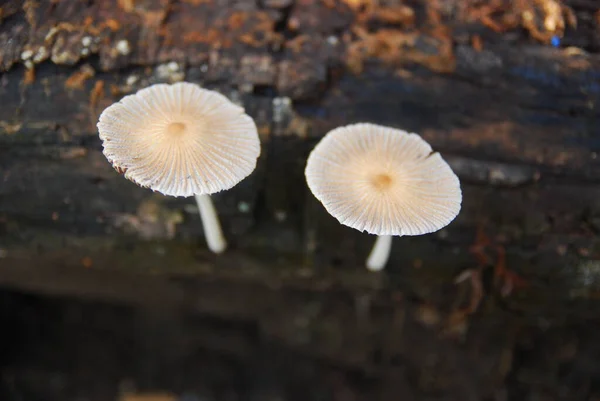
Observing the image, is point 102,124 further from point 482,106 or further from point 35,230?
point 482,106

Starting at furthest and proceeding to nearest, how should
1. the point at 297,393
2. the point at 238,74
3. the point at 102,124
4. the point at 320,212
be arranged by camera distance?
the point at 297,393 < the point at 320,212 < the point at 238,74 < the point at 102,124

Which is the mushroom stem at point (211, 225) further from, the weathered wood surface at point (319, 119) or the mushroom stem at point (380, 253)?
the mushroom stem at point (380, 253)

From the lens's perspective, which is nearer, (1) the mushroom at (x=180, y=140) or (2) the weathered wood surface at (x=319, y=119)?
(1) the mushroom at (x=180, y=140)

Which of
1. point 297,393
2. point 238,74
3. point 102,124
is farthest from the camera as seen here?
point 297,393

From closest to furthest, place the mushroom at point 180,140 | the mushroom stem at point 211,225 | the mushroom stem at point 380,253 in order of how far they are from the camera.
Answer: the mushroom at point 180,140 → the mushroom stem at point 211,225 → the mushroom stem at point 380,253

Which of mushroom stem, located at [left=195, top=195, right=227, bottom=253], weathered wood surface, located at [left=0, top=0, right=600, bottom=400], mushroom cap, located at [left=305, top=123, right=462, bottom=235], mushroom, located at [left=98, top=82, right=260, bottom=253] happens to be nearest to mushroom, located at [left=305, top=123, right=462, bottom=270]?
mushroom cap, located at [left=305, top=123, right=462, bottom=235]

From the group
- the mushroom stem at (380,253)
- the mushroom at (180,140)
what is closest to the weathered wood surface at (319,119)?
the mushroom stem at (380,253)

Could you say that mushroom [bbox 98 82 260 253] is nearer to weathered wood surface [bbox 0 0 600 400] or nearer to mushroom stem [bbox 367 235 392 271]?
weathered wood surface [bbox 0 0 600 400]

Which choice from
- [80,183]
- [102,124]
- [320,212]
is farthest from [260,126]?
[80,183]
